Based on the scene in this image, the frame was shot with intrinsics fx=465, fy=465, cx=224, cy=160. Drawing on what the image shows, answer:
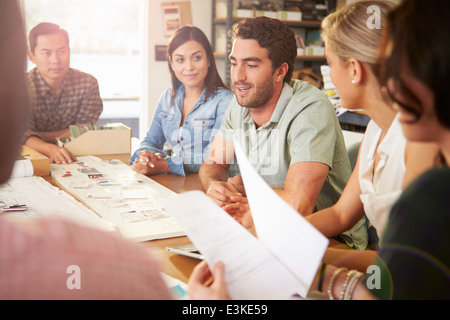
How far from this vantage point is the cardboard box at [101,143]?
7.75 ft

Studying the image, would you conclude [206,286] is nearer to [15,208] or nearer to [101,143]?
[15,208]

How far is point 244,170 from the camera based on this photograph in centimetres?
86

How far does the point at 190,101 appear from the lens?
2668 millimetres

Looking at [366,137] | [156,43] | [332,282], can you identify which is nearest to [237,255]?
[332,282]

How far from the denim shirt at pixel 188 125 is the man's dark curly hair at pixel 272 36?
62cm

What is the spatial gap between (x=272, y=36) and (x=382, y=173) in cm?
87

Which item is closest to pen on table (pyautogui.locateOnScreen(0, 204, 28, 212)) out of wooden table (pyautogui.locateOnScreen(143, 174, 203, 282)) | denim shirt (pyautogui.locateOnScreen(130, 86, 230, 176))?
wooden table (pyautogui.locateOnScreen(143, 174, 203, 282))

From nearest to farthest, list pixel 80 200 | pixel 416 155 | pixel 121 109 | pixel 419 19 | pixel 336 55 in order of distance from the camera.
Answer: pixel 419 19
pixel 416 155
pixel 336 55
pixel 80 200
pixel 121 109

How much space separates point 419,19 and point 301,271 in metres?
0.43

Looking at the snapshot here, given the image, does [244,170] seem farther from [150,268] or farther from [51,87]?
[51,87]

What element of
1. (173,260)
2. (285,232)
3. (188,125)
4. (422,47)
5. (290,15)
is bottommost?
(173,260)

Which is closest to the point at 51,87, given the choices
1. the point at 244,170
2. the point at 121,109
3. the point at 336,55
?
the point at 336,55

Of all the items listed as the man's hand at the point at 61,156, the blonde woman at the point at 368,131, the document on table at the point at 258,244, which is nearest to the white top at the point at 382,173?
the blonde woman at the point at 368,131

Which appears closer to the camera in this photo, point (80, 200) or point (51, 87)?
point (80, 200)
